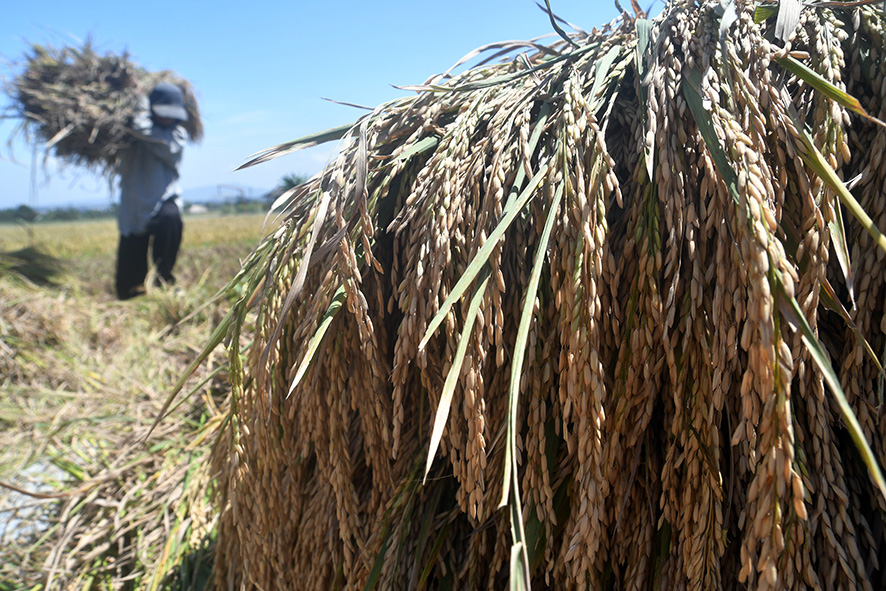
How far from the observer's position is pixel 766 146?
90cm

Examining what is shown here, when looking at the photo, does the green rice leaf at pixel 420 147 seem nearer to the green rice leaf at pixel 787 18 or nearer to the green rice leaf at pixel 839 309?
the green rice leaf at pixel 787 18

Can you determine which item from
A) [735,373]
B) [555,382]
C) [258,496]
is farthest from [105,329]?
[735,373]

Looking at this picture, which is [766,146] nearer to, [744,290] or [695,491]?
[744,290]

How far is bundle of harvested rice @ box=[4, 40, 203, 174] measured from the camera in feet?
20.7

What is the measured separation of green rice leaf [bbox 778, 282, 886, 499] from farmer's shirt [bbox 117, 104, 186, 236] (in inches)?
247

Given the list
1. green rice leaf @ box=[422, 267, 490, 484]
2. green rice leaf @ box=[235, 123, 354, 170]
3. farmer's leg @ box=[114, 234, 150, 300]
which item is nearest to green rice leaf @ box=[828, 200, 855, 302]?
green rice leaf @ box=[422, 267, 490, 484]

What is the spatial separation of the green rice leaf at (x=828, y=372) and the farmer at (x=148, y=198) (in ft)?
20.2

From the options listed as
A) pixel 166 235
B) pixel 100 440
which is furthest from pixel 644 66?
pixel 166 235

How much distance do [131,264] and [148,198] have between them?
741 mm

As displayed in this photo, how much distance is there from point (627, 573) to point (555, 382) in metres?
0.36

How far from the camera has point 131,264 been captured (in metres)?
6.07

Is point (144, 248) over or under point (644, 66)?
under

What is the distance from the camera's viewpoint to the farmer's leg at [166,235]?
5992 mm

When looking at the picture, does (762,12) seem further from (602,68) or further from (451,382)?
(451,382)
